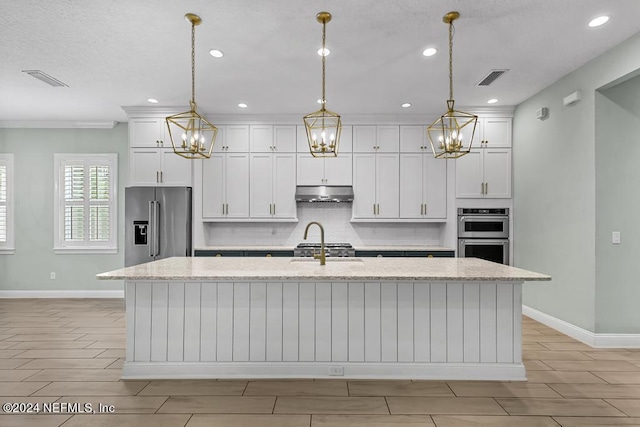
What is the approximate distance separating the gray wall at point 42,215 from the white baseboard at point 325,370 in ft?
12.0

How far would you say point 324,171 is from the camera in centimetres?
538

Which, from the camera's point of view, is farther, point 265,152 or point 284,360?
point 265,152

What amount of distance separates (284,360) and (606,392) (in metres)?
2.31

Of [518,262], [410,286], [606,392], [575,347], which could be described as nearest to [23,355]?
[410,286]

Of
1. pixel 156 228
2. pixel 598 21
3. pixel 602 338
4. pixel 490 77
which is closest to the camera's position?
pixel 598 21

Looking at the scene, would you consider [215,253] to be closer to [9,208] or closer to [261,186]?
[261,186]

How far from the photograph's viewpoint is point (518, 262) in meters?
4.99

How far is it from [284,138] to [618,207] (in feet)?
13.1

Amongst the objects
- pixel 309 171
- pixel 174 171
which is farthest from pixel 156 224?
pixel 309 171

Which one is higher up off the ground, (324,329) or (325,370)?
(324,329)

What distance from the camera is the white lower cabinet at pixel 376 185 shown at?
17.6 ft

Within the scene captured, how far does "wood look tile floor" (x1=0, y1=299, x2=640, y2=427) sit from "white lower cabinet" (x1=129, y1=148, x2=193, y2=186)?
2.42m

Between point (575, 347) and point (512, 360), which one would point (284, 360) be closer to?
point (512, 360)

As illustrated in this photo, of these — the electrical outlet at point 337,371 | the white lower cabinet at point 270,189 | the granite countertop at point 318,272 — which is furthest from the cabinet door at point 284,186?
the electrical outlet at point 337,371
